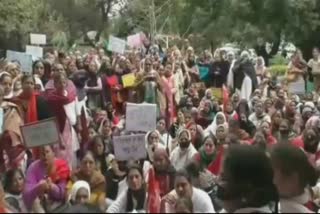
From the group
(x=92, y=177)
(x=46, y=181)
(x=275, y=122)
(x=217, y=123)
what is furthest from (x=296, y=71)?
(x=46, y=181)

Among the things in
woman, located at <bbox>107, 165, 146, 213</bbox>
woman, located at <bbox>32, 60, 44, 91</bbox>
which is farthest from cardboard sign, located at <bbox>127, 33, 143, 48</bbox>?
woman, located at <bbox>107, 165, 146, 213</bbox>

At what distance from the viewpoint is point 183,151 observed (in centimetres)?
1252

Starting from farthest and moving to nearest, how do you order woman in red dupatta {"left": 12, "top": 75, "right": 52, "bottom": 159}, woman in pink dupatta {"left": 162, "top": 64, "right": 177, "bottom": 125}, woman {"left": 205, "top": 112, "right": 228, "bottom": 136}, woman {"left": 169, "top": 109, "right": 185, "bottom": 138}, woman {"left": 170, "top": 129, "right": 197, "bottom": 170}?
woman in pink dupatta {"left": 162, "top": 64, "right": 177, "bottom": 125}
woman {"left": 169, "top": 109, "right": 185, "bottom": 138}
woman {"left": 205, "top": 112, "right": 228, "bottom": 136}
woman in red dupatta {"left": 12, "top": 75, "right": 52, "bottom": 159}
woman {"left": 170, "top": 129, "right": 197, "bottom": 170}

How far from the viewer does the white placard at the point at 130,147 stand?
10.3m

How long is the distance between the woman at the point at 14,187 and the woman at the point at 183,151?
117 inches

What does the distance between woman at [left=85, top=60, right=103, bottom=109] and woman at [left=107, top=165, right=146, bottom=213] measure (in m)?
8.67

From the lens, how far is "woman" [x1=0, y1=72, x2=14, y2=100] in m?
13.1

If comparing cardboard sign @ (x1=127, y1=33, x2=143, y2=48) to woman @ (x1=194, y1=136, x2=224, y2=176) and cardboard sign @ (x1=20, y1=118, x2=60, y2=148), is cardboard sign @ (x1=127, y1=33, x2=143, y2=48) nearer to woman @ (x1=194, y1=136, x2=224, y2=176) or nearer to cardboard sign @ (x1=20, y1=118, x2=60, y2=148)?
woman @ (x1=194, y1=136, x2=224, y2=176)

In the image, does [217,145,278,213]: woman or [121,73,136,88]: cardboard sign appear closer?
[217,145,278,213]: woman

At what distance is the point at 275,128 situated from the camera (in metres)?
14.1

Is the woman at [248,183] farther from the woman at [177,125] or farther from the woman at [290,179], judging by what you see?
the woman at [177,125]

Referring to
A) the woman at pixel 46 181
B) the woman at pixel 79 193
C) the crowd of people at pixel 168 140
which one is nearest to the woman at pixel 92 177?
the crowd of people at pixel 168 140

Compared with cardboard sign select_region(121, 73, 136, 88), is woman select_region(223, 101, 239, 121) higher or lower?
lower

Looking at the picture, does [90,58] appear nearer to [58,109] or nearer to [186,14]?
[58,109]
